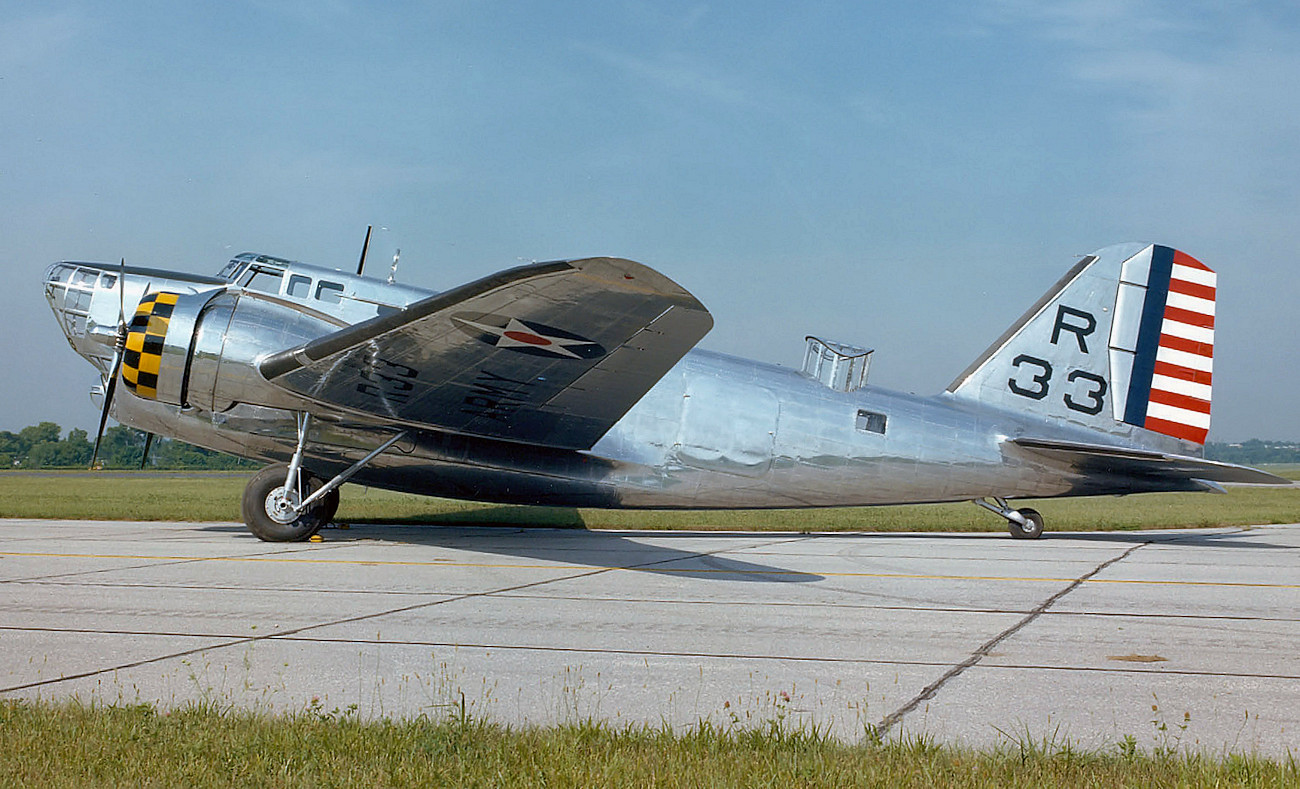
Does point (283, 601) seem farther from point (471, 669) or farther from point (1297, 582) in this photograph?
point (1297, 582)

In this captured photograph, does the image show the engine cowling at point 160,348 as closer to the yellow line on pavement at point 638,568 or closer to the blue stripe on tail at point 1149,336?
the yellow line on pavement at point 638,568

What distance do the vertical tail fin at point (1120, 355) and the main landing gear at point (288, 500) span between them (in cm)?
944

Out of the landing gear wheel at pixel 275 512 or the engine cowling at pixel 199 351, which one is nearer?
the engine cowling at pixel 199 351

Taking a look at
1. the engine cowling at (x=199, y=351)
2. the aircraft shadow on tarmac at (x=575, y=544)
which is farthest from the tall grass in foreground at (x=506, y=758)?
the engine cowling at (x=199, y=351)

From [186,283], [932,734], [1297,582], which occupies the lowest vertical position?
[932,734]

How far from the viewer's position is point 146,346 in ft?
39.9

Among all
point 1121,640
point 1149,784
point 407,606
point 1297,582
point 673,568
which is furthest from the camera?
point 673,568

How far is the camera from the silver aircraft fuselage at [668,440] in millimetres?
13398

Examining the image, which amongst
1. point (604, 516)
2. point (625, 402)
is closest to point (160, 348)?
point (625, 402)

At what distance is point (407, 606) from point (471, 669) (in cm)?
249

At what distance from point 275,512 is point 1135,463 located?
12013 mm

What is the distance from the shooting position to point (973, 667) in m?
6.05

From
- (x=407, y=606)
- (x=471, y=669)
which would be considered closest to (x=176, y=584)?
(x=407, y=606)

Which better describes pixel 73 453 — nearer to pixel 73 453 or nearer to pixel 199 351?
pixel 73 453
